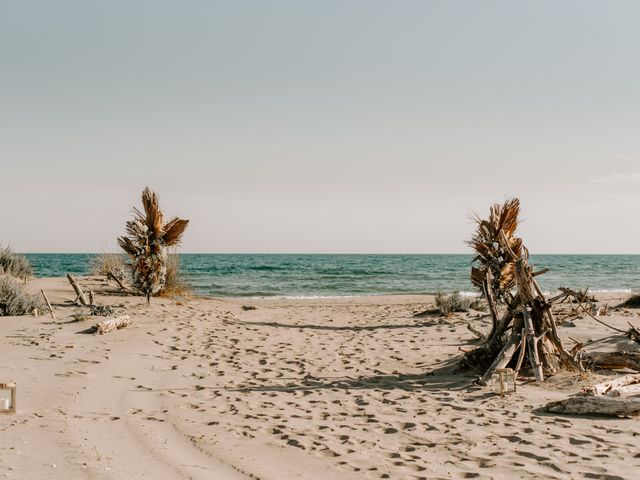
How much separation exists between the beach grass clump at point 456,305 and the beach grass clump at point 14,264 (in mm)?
15348

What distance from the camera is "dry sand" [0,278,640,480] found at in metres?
5.07

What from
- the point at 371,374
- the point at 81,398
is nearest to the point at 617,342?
the point at 371,374

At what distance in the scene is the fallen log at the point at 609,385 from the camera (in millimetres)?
6973

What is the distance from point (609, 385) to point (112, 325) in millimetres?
9118

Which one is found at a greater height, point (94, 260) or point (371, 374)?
point (94, 260)

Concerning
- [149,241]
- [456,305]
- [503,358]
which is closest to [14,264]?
[149,241]

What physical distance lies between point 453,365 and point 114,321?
6.91 metres

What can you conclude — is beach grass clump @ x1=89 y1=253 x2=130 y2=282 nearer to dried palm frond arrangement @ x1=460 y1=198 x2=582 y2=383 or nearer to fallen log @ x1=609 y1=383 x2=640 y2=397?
dried palm frond arrangement @ x1=460 y1=198 x2=582 y2=383

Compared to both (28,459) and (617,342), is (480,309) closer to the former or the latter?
(617,342)

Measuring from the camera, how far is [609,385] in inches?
284

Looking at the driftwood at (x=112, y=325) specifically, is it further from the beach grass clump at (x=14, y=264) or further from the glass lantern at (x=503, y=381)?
the beach grass clump at (x=14, y=264)

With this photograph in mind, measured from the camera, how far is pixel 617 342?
10.6m

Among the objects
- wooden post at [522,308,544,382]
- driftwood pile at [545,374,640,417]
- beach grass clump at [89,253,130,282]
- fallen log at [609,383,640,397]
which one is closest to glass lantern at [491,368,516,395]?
wooden post at [522,308,544,382]

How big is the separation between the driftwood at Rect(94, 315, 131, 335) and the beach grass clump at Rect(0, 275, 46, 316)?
270cm
